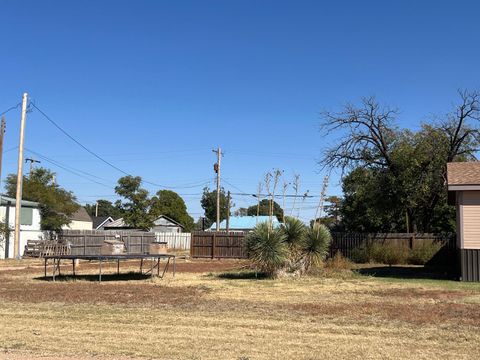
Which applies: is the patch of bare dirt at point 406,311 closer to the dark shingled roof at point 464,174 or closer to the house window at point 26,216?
the dark shingled roof at point 464,174

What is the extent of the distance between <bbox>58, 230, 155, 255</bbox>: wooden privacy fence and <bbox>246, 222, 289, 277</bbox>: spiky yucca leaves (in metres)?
20.2

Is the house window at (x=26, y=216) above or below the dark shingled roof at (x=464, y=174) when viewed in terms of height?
below

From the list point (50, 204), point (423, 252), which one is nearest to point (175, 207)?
point (50, 204)

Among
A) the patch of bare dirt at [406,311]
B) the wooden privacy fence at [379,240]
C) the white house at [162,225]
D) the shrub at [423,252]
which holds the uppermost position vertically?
the white house at [162,225]

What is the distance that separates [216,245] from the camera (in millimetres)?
34625

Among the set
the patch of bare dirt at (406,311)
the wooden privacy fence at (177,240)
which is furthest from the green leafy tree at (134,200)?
the patch of bare dirt at (406,311)

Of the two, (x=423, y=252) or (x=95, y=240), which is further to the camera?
(x=95, y=240)

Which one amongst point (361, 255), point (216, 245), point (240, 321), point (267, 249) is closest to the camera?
point (240, 321)

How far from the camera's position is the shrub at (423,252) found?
27672 millimetres

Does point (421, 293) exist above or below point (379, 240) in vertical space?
below

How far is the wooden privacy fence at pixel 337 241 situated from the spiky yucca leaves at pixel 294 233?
484 centimetres

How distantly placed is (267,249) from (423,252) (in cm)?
1323

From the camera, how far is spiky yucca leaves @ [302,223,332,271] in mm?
18719

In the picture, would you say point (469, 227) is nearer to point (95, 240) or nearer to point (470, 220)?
point (470, 220)
